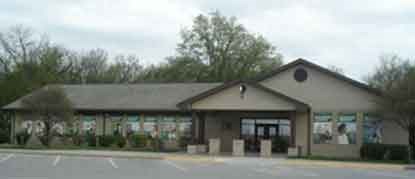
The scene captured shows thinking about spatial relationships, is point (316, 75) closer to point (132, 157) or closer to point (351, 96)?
point (351, 96)

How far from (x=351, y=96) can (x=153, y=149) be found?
12.1 m

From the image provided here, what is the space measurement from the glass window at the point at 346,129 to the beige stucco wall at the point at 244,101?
342 centimetres

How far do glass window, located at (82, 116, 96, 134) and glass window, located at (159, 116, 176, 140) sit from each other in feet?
16.2

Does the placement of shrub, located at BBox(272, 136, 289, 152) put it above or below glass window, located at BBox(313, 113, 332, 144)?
below

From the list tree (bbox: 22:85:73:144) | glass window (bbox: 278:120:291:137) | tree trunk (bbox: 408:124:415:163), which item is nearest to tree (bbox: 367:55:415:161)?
tree trunk (bbox: 408:124:415:163)

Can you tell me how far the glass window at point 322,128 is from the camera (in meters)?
34.8

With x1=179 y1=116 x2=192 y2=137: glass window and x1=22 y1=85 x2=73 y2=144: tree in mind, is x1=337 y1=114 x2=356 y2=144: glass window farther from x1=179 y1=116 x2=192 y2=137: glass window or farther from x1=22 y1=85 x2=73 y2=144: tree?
x1=22 y1=85 x2=73 y2=144: tree

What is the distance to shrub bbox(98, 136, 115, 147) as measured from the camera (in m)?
39.1

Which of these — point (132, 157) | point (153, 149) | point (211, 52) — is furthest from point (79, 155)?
point (211, 52)

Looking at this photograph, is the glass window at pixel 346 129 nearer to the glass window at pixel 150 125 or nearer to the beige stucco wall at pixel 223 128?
the beige stucco wall at pixel 223 128

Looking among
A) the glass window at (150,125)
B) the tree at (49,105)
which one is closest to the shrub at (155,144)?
the glass window at (150,125)

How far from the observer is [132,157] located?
29984 millimetres

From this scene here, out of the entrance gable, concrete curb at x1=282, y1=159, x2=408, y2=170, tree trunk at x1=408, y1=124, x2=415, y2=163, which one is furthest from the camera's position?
the entrance gable

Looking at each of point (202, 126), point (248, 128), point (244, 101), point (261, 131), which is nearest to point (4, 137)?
point (202, 126)
